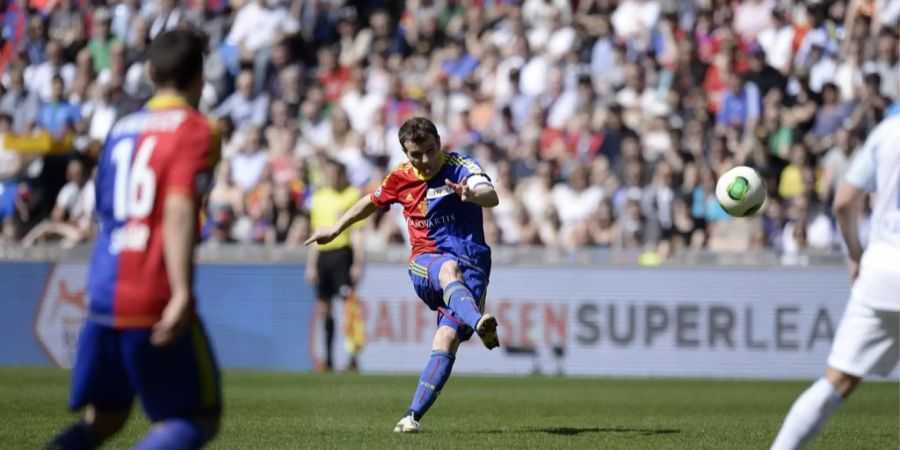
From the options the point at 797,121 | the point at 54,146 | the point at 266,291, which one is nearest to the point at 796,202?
the point at 797,121

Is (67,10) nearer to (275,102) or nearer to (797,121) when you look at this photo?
(275,102)

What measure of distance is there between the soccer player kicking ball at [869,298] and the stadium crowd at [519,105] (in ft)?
40.9

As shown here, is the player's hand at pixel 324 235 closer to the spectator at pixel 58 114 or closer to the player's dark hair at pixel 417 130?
the player's dark hair at pixel 417 130

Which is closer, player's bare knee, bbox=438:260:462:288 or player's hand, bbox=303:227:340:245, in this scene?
player's hand, bbox=303:227:340:245

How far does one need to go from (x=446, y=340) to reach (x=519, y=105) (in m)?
12.5

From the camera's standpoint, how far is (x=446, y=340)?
11.1 meters

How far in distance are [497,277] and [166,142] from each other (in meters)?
14.1

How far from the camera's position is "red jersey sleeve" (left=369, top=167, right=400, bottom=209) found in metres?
11.6

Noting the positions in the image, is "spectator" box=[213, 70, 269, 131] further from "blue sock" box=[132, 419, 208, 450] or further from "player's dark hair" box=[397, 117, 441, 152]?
"blue sock" box=[132, 419, 208, 450]

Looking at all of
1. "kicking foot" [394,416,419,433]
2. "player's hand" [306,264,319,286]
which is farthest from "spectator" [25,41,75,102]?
"kicking foot" [394,416,419,433]

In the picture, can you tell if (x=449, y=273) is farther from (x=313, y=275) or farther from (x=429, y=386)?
(x=313, y=275)

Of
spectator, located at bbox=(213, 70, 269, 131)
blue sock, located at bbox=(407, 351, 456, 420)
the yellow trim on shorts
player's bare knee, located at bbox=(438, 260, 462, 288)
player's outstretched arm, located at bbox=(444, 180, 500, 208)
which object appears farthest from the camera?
spectator, located at bbox=(213, 70, 269, 131)

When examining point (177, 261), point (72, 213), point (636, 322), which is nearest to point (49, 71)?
point (72, 213)

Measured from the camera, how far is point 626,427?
38.1ft
